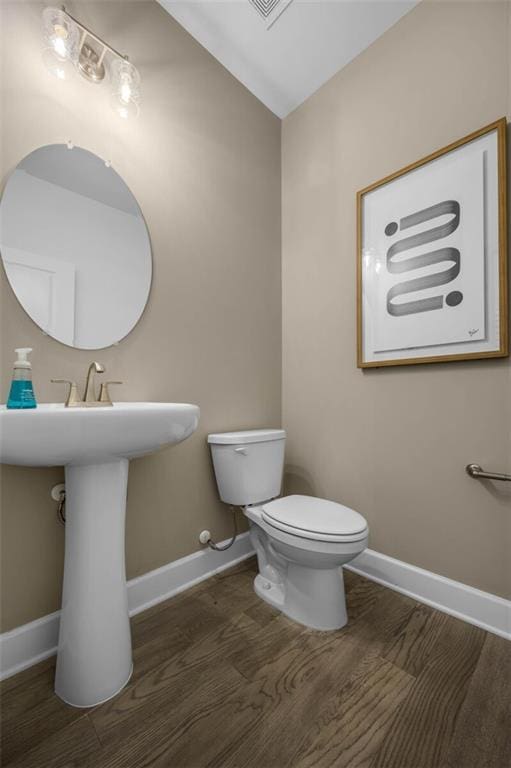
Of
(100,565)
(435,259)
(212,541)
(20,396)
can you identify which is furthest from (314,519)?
(435,259)

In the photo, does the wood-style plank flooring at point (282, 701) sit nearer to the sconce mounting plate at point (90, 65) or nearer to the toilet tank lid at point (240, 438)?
the toilet tank lid at point (240, 438)

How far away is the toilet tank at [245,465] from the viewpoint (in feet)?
4.69

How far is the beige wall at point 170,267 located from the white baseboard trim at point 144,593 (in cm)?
4

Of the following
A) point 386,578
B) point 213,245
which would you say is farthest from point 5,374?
point 386,578

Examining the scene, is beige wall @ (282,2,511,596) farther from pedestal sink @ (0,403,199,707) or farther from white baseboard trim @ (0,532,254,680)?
pedestal sink @ (0,403,199,707)

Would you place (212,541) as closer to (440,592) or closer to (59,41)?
(440,592)

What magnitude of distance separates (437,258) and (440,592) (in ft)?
4.33

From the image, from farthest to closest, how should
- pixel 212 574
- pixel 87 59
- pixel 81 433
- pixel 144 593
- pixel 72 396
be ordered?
pixel 212 574, pixel 144 593, pixel 87 59, pixel 72 396, pixel 81 433

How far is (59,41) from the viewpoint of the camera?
1.06 metres

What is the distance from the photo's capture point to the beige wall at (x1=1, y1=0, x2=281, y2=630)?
3.39 ft

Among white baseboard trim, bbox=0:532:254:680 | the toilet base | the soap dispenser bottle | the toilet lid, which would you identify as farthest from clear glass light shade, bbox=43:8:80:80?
the toilet base

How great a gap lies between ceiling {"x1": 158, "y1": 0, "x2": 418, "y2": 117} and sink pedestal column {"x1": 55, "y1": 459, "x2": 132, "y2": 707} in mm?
1932

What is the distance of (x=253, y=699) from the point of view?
36.0 inches

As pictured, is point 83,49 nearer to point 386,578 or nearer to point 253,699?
point 253,699
